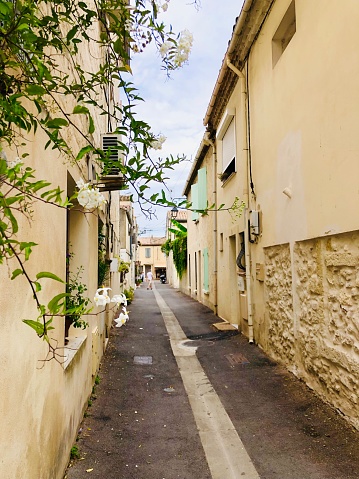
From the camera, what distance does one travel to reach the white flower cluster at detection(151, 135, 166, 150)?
267 centimetres

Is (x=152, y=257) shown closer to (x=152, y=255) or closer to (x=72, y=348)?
(x=152, y=255)

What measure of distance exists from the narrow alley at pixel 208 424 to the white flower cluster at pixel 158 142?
2.50 meters

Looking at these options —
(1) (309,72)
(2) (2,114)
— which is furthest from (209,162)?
(2) (2,114)

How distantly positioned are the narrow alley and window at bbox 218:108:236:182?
4.85 metres

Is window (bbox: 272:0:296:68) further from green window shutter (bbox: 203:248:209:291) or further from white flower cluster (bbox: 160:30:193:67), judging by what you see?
green window shutter (bbox: 203:248:209:291)

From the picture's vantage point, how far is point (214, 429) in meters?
4.17

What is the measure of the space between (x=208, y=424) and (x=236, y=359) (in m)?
2.65

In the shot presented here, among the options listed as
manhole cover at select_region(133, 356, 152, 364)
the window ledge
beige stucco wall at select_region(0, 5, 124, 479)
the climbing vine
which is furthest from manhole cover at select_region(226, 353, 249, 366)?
the climbing vine

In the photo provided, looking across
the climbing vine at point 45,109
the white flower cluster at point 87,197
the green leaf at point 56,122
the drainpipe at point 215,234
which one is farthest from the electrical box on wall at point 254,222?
the white flower cluster at point 87,197

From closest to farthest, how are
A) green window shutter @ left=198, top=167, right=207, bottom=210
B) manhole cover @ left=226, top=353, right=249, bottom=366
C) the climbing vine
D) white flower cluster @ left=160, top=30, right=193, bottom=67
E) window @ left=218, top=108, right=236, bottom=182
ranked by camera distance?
the climbing vine < white flower cluster @ left=160, top=30, right=193, bottom=67 < manhole cover @ left=226, top=353, right=249, bottom=366 < window @ left=218, top=108, right=236, bottom=182 < green window shutter @ left=198, top=167, right=207, bottom=210

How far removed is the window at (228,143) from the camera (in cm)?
979

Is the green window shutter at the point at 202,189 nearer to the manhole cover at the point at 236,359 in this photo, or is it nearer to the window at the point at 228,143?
the window at the point at 228,143

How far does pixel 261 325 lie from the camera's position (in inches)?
293

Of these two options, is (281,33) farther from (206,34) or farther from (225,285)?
(225,285)
